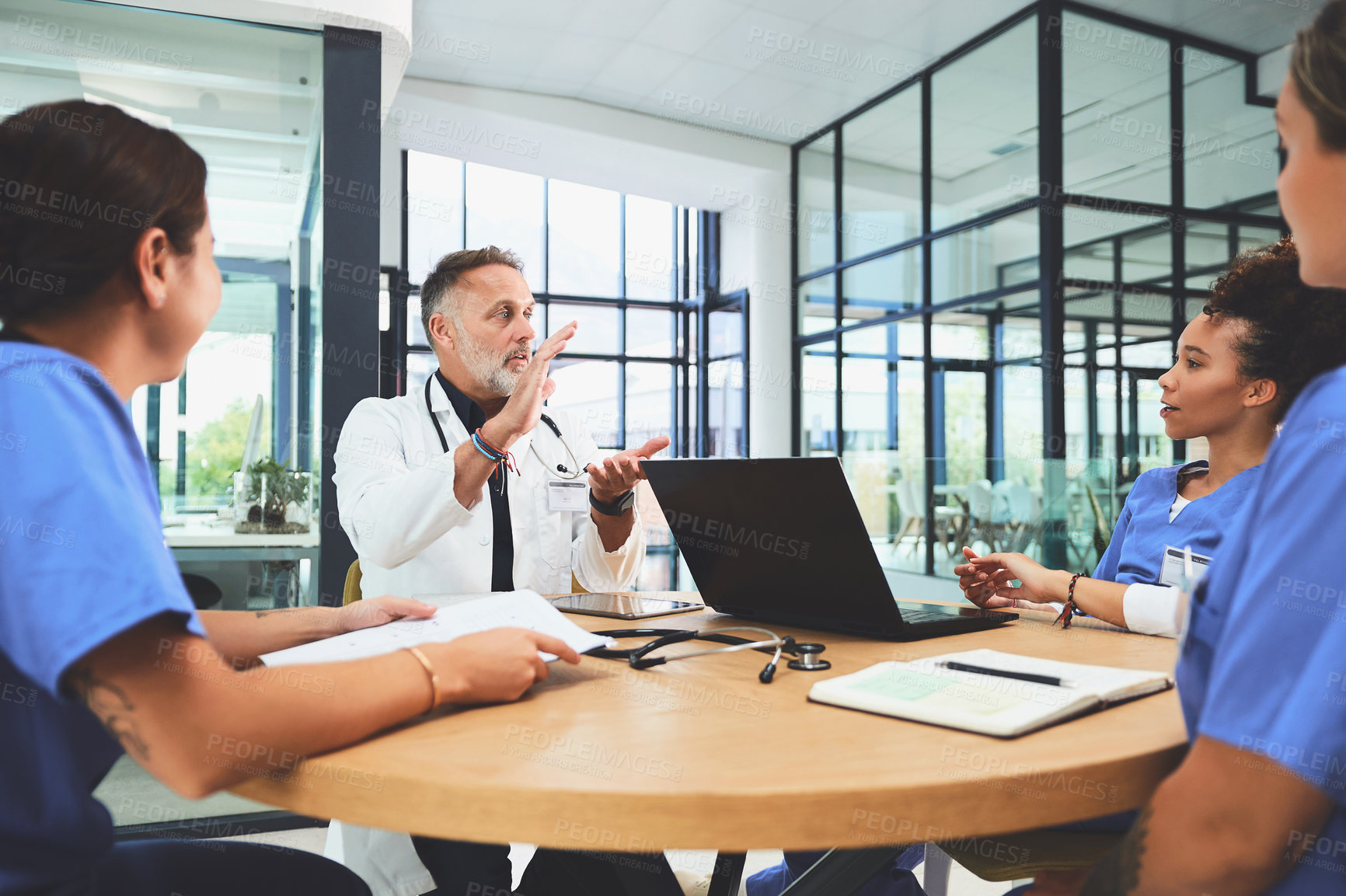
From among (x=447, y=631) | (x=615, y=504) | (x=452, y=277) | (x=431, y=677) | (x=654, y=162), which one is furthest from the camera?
(x=654, y=162)

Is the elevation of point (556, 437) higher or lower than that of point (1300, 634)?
higher

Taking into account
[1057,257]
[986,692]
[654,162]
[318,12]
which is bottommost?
[986,692]

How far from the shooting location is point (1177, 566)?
1.58 meters

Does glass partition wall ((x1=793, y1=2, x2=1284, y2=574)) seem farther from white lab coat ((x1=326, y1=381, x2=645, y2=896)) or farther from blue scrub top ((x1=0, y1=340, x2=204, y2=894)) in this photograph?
Result: blue scrub top ((x1=0, y1=340, x2=204, y2=894))

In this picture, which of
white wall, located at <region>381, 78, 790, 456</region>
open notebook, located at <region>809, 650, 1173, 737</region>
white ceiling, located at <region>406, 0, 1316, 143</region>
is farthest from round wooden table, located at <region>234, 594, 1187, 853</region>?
white wall, located at <region>381, 78, 790, 456</region>

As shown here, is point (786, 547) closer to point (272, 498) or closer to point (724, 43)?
point (272, 498)

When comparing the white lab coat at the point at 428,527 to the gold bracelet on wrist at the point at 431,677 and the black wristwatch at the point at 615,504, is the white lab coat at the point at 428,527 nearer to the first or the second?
the black wristwatch at the point at 615,504

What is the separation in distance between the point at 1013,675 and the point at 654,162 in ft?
25.9

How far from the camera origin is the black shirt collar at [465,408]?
2422 mm

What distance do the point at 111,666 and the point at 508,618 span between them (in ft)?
1.62

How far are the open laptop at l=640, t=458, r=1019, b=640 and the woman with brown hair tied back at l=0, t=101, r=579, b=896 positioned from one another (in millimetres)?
444

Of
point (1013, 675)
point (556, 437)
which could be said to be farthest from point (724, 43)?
point (1013, 675)

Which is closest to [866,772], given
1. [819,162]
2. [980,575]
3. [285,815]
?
[980,575]

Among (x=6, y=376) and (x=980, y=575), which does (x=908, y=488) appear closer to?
(x=980, y=575)
